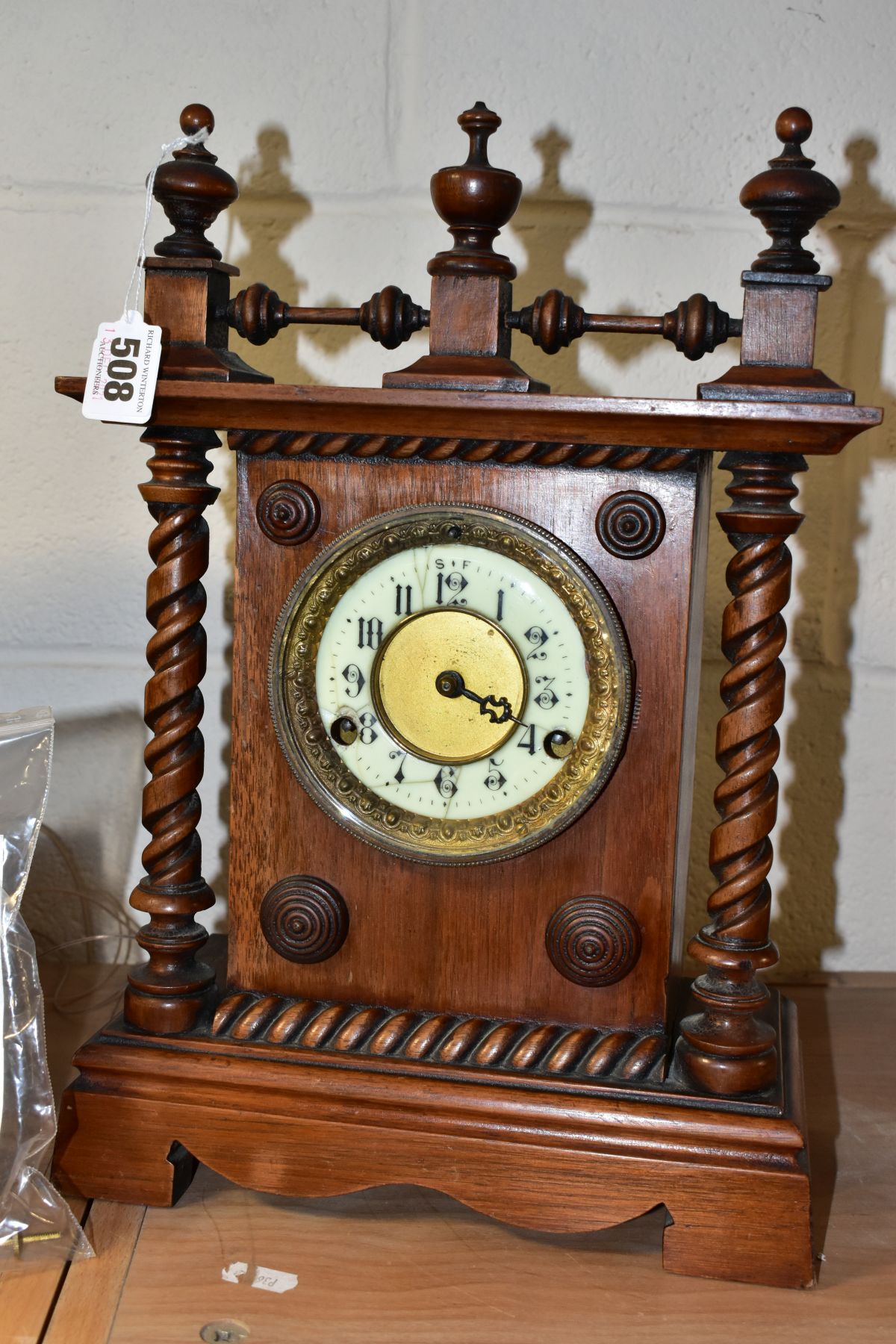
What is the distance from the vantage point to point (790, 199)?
839 millimetres

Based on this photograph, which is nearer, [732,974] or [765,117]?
[732,974]

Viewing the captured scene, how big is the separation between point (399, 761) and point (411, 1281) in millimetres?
323

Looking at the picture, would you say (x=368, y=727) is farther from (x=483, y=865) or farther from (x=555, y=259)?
(x=555, y=259)

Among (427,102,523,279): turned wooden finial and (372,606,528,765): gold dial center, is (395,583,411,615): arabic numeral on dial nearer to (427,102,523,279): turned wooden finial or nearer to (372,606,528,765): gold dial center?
(372,606,528,765): gold dial center

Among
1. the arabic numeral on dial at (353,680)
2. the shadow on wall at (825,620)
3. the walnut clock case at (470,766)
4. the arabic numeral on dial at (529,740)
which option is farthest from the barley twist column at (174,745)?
the shadow on wall at (825,620)

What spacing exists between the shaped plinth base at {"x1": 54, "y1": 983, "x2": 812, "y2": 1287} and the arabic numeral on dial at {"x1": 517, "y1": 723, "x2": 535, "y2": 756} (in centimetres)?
21

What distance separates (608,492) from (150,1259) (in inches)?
22.1

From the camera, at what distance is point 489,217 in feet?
2.91

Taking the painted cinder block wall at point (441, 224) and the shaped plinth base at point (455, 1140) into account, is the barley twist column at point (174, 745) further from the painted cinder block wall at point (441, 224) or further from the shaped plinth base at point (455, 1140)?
the painted cinder block wall at point (441, 224)

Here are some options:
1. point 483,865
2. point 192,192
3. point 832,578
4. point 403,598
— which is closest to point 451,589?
point 403,598

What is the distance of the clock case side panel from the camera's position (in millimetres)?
894

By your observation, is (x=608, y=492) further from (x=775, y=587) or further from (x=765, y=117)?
(x=765, y=117)

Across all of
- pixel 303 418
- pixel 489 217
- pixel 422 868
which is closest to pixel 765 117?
pixel 489 217

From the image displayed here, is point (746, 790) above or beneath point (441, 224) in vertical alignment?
beneath
